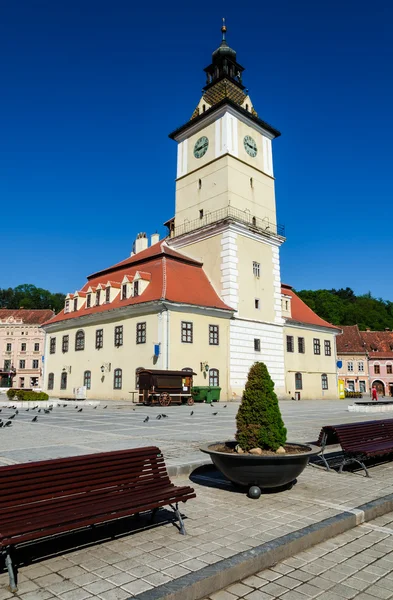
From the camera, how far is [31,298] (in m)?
111

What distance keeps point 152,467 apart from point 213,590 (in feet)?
5.26

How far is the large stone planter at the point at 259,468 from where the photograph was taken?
20.0 ft

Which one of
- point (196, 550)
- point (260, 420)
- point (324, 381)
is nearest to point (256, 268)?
point (324, 381)

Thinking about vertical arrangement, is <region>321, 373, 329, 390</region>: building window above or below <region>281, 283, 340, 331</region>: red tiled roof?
below

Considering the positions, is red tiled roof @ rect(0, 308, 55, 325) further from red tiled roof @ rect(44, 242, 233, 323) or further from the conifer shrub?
the conifer shrub

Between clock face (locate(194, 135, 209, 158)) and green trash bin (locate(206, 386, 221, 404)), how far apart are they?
1939 centimetres

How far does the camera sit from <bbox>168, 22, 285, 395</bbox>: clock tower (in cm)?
3409

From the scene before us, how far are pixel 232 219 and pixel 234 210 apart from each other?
152 centimetres

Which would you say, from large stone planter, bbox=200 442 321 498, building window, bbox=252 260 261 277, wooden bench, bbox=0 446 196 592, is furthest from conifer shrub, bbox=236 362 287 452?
building window, bbox=252 260 261 277

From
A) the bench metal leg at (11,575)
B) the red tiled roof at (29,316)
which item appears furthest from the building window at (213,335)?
the red tiled roof at (29,316)

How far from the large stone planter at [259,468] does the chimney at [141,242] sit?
39754 millimetres

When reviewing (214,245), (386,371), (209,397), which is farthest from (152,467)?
(386,371)

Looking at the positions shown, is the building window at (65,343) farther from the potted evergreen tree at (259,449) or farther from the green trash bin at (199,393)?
the potted evergreen tree at (259,449)

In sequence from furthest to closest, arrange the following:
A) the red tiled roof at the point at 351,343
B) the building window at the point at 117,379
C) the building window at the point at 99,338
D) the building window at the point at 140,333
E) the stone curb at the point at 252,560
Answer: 1. the red tiled roof at the point at 351,343
2. the building window at the point at 99,338
3. the building window at the point at 117,379
4. the building window at the point at 140,333
5. the stone curb at the point at 252,560
